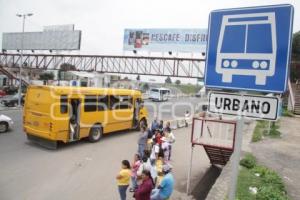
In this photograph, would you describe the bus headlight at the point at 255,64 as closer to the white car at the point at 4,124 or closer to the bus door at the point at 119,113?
the bus door at the point at 119,113

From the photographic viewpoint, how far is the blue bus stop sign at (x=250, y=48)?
268 cm

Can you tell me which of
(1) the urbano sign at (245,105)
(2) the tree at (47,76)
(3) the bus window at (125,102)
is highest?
(2) the tree at (47,76)

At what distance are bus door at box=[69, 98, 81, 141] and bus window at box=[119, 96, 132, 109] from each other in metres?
3.85

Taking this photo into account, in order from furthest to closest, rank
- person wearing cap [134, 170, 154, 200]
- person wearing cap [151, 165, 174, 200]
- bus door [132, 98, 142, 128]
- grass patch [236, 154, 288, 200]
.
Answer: bus door [132, 98, 142, 128], grass patch [236, 154, 288, 200], person wearing cap [151, 165, 174, 200], person wearing cap [134, 170, 154, 200]

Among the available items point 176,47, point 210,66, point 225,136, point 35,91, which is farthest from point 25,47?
point 210,66

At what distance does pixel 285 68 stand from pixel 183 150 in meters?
13.0

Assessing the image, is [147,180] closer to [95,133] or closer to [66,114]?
[66,114]

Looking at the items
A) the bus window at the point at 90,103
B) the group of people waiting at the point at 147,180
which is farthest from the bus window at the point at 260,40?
the bus window at the point at 90,103

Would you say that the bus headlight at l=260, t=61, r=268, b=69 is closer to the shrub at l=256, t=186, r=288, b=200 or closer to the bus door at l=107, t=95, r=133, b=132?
the shrub at l=256, t=186, r=288, b=200

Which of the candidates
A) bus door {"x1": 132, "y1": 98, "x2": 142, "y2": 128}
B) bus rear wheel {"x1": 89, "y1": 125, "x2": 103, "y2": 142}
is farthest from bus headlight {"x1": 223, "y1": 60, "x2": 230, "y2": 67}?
bus door {"x1": 132, "y1": 98, "x2": 142, "y2": 128}

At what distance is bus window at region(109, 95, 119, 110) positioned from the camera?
55.2ft

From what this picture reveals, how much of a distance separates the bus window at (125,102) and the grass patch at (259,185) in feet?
30.1

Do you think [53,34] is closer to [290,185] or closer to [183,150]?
[183,150]

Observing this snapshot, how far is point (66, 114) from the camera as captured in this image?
44.4 ft
